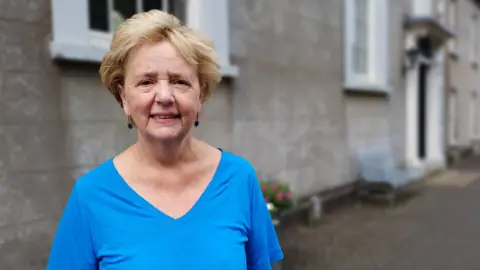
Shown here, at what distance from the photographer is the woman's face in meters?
1.55

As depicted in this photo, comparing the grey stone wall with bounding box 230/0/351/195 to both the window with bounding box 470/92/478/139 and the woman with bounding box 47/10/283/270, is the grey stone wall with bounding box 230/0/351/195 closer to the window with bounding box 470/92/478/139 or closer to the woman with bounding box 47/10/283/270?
the woman with bounding box 47/10/283/270

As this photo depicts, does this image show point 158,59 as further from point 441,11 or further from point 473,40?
point 473,40

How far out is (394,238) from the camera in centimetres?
588

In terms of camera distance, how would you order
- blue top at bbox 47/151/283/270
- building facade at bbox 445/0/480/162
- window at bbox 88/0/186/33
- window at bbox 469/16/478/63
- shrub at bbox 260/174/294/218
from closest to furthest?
blue top at bbox 47/151/283/270, window at bbox 88/0/186/33, shrub at bbox 260/174/294/218, building facade at bbox 445/0/480/162, window at bbox 469/16/478/63

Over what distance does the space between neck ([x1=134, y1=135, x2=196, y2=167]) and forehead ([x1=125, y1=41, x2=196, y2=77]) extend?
0.75 ft

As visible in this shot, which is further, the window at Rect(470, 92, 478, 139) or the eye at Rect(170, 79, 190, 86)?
the window at Rect(470, 92, 478, 139)

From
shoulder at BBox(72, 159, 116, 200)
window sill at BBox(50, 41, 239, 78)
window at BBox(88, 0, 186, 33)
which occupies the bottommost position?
shoulder at BBox(72, 159, 116, 200)

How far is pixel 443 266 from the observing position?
4867 mm

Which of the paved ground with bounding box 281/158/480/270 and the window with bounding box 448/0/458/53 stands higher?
the window with bounding box 448/0/458/53

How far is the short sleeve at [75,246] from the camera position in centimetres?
148

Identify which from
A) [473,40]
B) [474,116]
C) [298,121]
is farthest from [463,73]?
[298,121]

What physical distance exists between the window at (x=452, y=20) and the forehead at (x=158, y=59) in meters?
14.8

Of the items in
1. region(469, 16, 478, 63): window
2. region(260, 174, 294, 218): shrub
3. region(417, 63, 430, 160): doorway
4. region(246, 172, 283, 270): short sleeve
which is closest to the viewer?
region(246, 172, 283, 270): short sleeve

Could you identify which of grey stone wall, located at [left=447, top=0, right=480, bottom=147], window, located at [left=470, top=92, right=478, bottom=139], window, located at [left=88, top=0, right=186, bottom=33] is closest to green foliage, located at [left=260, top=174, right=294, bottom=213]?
window, located at [left=88, top=0, right=186, bottom=33]
